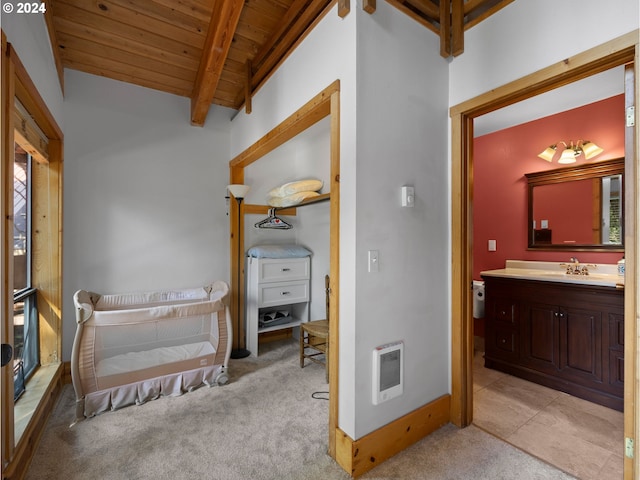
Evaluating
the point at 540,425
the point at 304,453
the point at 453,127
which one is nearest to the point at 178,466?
the point at 304,453

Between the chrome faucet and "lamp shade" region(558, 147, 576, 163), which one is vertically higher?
"lamp shade" region(558, 147, 576, 163)

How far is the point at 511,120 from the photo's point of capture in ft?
10.5

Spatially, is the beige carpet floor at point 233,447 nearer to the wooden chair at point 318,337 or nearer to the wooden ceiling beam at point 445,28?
the wooden chair at point 318,337

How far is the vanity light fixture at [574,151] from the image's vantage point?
2.78 metres

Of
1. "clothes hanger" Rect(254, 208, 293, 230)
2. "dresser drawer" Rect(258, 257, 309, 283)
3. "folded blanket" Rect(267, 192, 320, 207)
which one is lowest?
"dresser drawer" Rect(258, 257, 309, 283)

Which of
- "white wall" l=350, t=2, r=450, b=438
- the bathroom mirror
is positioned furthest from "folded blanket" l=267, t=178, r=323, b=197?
the bathroom mirror

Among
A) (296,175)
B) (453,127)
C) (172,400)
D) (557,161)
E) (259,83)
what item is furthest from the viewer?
(296,175)

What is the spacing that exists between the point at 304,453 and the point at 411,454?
1.98ft

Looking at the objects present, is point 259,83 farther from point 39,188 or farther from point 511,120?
point 511,120

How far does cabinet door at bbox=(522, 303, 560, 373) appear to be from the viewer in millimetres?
2510

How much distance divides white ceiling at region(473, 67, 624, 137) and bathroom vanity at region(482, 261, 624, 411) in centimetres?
148

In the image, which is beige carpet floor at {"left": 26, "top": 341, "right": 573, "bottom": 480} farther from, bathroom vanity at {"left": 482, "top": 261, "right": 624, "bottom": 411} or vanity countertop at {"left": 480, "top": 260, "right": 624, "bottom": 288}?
vanity countertop at {"left": 480, "top": 260, "right": 624, "bottom": 288}

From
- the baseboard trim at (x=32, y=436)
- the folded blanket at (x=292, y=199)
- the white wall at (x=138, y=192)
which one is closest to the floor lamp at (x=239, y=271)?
the white wall at (x=138, y=192)

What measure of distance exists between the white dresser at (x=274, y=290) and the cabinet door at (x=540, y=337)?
6.95ft
